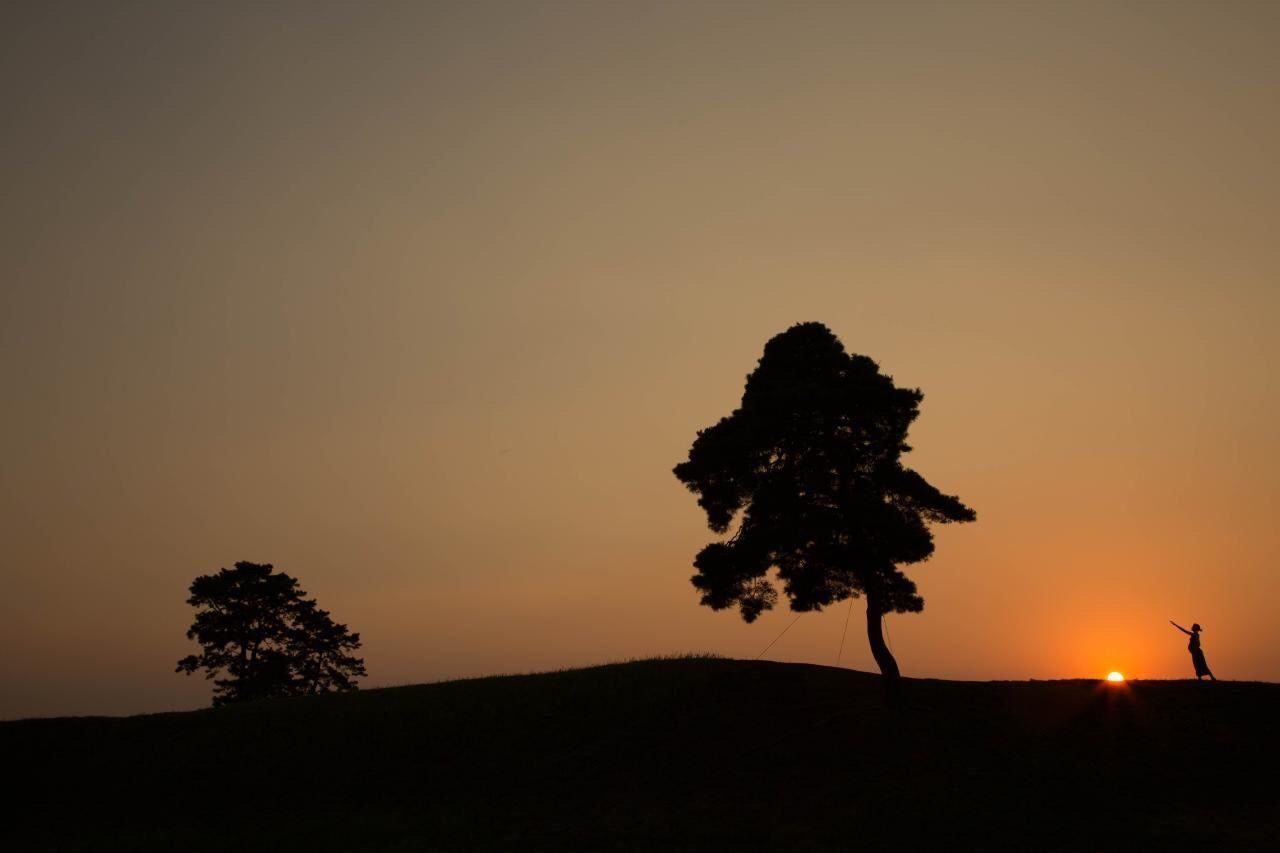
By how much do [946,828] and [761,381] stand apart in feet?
55.7

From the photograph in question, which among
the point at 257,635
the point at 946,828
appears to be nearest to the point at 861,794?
the point at 946,828

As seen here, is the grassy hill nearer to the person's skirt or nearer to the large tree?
the person's skirt

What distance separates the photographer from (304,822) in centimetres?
2748

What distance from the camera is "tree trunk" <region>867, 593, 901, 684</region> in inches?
1362

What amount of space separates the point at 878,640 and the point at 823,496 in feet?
17.8

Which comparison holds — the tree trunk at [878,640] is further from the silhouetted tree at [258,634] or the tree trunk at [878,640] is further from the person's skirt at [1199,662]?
the silhouetted tree at [258,634]

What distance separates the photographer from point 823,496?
34.7m

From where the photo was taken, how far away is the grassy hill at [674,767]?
25.1m

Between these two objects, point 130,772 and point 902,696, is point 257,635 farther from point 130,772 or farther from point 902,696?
point 902,696

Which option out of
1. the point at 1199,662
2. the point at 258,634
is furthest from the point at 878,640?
the point at 258,634

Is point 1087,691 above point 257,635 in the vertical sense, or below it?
below

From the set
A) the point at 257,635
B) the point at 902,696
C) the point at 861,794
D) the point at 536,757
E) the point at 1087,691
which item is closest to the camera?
the point at 861,794

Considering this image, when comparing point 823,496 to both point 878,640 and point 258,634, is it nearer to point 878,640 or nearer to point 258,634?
point 878,640

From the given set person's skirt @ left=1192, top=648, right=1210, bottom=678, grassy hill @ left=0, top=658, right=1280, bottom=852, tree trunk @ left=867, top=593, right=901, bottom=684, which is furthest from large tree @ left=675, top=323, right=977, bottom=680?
person's skirt @ left=1192, top=648, right=1210, bottom=678
